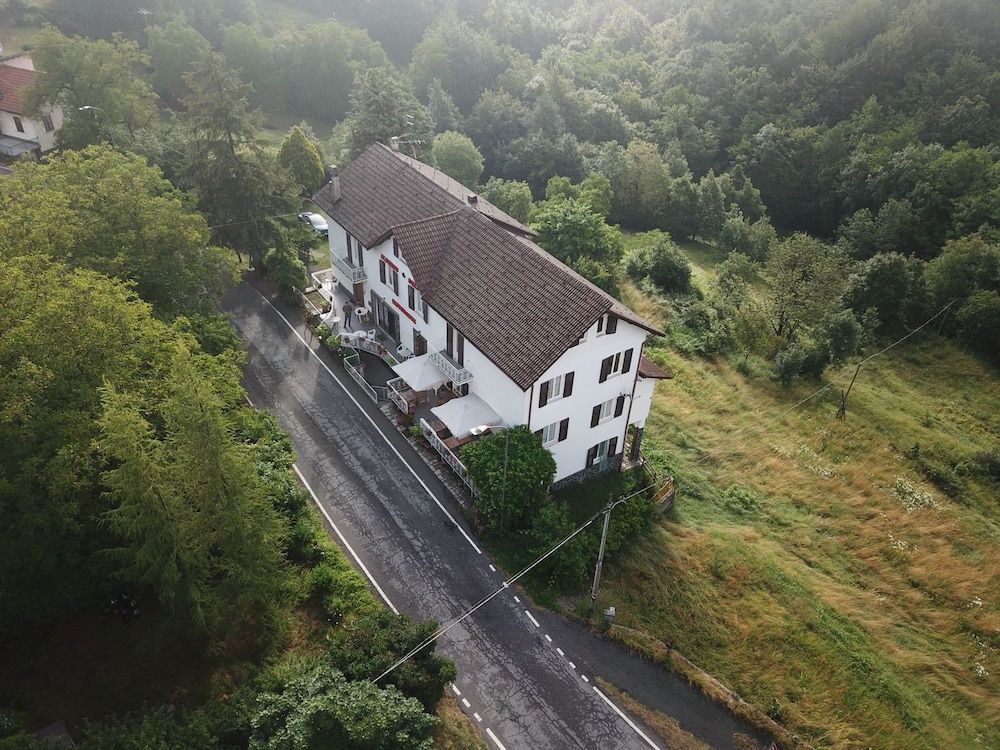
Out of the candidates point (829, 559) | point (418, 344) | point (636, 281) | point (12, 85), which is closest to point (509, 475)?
point (418, 344)

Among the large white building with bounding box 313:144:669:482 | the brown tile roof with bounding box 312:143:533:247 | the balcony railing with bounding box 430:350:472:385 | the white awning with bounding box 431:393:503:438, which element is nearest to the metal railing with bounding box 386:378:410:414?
the large white building with bounding box 313:144:669:482

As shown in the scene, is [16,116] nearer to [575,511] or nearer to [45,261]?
[45,261]

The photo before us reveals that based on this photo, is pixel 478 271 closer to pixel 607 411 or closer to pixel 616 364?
pixel 616 364

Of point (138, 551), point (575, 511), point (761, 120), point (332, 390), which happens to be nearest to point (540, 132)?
point (761, 120)

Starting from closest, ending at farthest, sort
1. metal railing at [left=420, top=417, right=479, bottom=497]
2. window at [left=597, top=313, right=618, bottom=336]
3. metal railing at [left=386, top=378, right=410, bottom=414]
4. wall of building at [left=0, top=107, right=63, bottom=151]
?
window at [left=597, top=313, right=618, bottom=336]
metal railing at [left=420, top=417, right=479, bottom=497]
metal railing at [left=386, top=378, right=410, bottom=414]
wall of building at [left=0, top=107, right=63, bottom=151]

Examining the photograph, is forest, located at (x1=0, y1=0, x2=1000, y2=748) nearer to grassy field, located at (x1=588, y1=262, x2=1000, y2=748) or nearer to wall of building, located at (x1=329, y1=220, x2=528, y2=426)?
grassy field, located at (x1=588, y1=262, x2=1000, y2=748)

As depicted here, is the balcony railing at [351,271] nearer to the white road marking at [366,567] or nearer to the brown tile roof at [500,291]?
the white road marking at [366,567]
